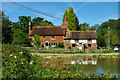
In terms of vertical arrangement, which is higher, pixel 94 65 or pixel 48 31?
pixel 48 31

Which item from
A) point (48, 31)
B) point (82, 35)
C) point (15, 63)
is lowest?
point (15, 63)

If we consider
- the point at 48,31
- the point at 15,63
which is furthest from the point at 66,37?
the point at 15,63

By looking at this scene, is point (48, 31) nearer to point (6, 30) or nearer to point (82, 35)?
point (82, 35)

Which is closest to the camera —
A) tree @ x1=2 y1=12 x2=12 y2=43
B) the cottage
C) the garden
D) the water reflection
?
the garden

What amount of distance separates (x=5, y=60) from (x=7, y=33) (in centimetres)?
2255

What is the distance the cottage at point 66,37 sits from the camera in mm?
41406

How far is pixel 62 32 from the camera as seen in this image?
142ft

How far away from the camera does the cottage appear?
41406mm

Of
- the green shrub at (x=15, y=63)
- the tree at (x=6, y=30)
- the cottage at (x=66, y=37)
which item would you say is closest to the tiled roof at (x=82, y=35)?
the cottage at (x=66, y=37)

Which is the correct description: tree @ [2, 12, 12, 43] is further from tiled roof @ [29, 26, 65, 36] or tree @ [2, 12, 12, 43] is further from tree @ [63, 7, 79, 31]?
tree @ [63, 7, 79, 31]

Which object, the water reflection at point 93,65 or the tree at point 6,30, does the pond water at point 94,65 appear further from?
the tree at point 6,30

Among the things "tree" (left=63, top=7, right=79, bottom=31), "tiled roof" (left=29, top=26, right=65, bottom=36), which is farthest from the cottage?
"tree" (left=63, top=7, right=79, bottom=31)

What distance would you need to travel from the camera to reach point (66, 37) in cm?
4222

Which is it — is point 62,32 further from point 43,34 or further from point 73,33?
point 43,34
